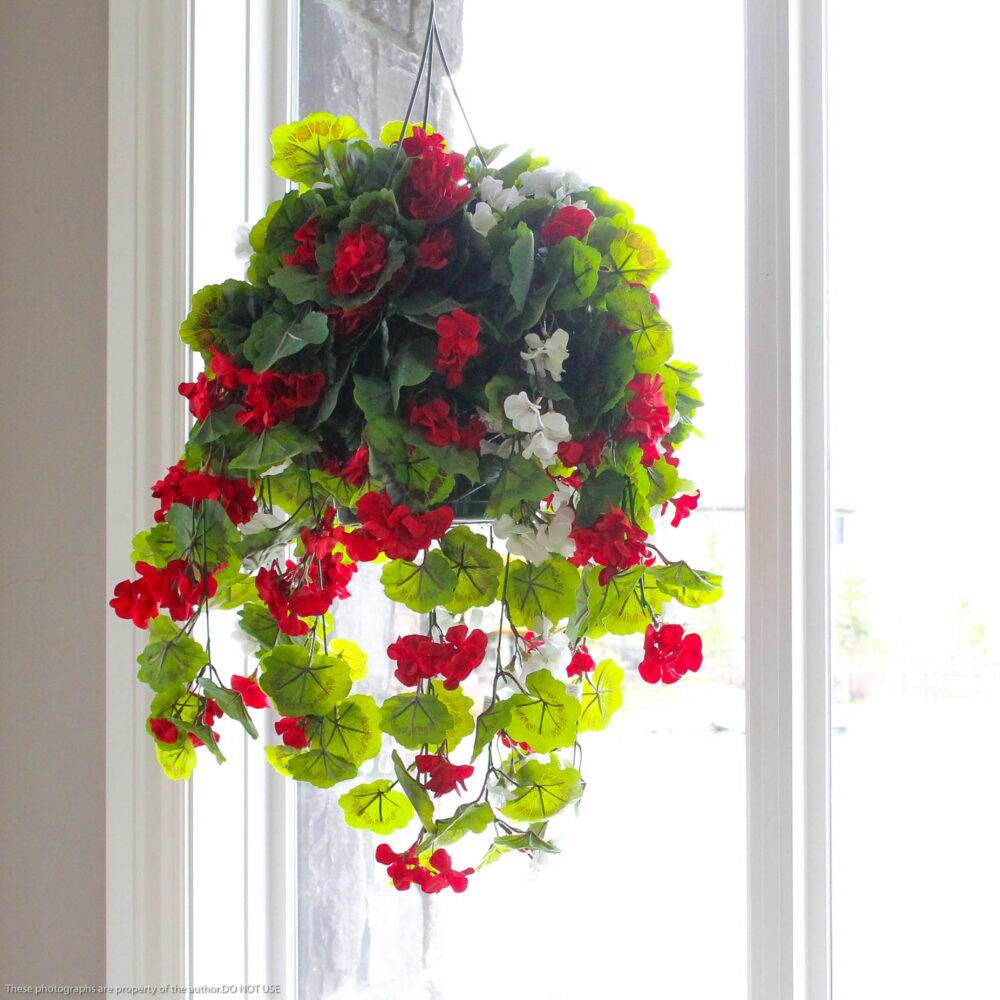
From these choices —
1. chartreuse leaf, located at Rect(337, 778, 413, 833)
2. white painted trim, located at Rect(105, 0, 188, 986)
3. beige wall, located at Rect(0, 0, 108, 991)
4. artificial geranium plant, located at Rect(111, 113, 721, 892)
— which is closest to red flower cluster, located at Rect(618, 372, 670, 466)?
artificial geranium plant, located at Rect(111, 113, 721, 892)

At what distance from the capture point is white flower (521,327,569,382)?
0.63 m

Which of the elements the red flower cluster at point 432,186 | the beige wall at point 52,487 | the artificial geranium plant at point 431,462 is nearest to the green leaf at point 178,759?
the artificial geranium plant at point 431,462

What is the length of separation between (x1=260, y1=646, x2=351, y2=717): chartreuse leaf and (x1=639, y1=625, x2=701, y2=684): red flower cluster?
217 millimetres

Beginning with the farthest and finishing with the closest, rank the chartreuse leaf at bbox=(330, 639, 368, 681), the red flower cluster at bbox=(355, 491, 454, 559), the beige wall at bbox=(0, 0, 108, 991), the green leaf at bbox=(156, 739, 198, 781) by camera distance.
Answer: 1. the beige wall at bbox=(0, 0, 108, 991)
2. the chartreuse leaf at bbox=(330, 639, 368, 681)
3. the green leaf at bbox=(156, 739, 198, 781)
4. the red flower cluster at bbox=(355, 491, 454, 559)

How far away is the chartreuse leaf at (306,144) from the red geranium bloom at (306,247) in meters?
0.08

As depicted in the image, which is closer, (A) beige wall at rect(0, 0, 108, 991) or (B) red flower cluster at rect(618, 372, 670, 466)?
(B) red flower cluster at rect(618, 372, 670, 466)

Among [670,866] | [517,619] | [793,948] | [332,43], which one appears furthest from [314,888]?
[332,43]

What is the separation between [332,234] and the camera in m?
0.67

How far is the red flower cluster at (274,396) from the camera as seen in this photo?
644 mm

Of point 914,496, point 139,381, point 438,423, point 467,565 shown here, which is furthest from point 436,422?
point 139,381

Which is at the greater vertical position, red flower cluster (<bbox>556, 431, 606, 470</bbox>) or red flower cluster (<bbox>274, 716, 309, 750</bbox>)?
red flower cluster (<bbox>556, 431, 606, 470</bbox>)

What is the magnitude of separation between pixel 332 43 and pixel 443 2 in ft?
0.53

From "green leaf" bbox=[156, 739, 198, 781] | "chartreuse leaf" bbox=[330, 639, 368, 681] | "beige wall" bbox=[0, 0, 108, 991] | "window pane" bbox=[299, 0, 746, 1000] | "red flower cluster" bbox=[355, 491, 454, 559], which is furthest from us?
"beige wall" bbox=[0, 0, 108, 991]

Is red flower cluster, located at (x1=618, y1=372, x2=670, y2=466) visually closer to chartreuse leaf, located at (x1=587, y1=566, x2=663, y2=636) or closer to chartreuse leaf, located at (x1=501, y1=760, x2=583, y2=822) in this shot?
chartreuse leaf, located at (x1=587, y1=566, x2=663, y2=636)
